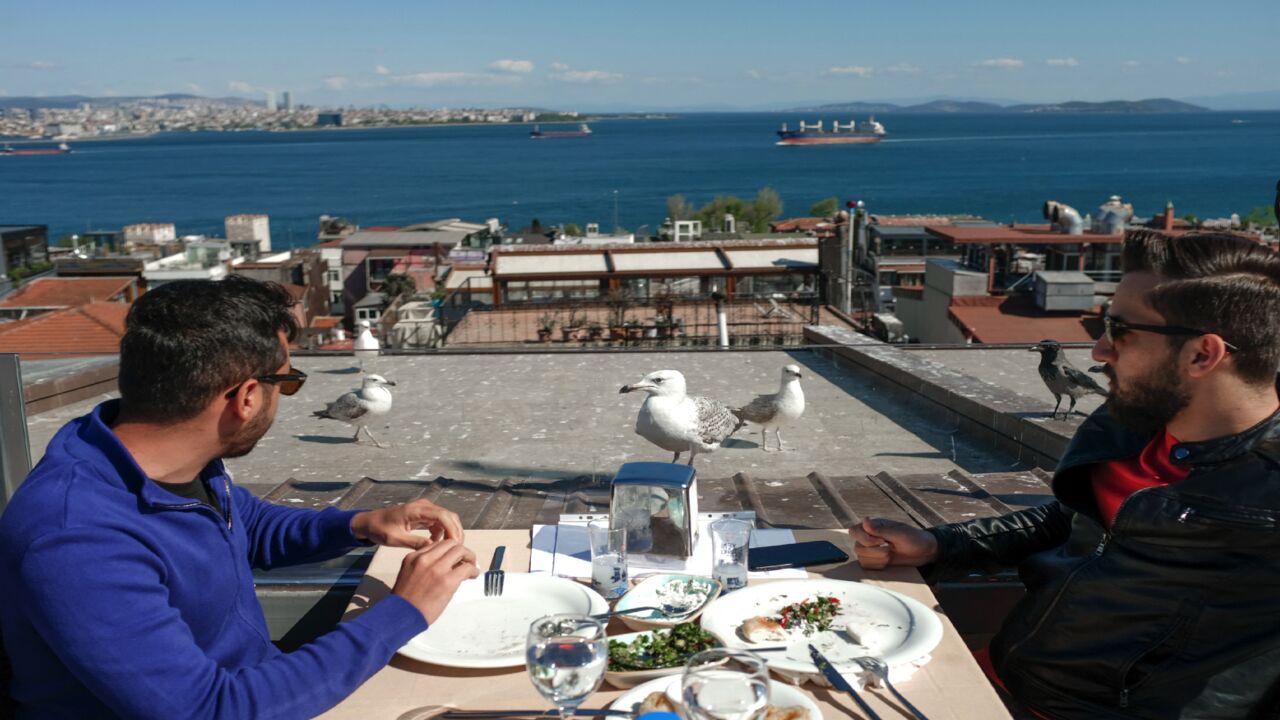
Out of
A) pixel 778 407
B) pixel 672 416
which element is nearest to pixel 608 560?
pixel 672 416

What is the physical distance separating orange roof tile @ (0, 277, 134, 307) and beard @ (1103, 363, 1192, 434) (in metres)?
24.6

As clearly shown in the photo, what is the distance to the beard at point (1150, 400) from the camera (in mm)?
2070

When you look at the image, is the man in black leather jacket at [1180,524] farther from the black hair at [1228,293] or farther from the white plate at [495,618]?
the white plate at [495,618]

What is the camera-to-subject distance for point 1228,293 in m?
2.01

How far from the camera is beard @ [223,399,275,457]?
6.37 ft

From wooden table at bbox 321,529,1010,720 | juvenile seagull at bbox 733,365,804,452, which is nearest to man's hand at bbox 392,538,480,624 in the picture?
wooden table at bbox 321,529,1010,720

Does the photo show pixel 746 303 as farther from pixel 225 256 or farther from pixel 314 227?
pixel 314 227

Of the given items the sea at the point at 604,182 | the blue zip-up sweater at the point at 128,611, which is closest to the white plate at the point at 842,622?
the blue zip-up sweater at the point at 128,611

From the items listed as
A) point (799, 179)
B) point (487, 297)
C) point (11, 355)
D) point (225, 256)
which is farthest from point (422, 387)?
point (799, 179)

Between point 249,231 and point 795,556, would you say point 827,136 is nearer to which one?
point 249,231

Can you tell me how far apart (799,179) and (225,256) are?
81699mm

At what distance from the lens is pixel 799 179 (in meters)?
125

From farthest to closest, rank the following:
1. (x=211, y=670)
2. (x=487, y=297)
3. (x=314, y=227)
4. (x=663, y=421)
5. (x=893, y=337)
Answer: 1. (x=314, y=227)
2. (x=487, y=297)
3. (x=893, y=337)
4. (x=663, y=421)
5. (x=211, y=670)

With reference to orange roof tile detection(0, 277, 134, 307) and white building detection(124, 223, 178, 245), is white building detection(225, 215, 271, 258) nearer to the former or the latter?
white building detection(124, 223, 178, 245)
